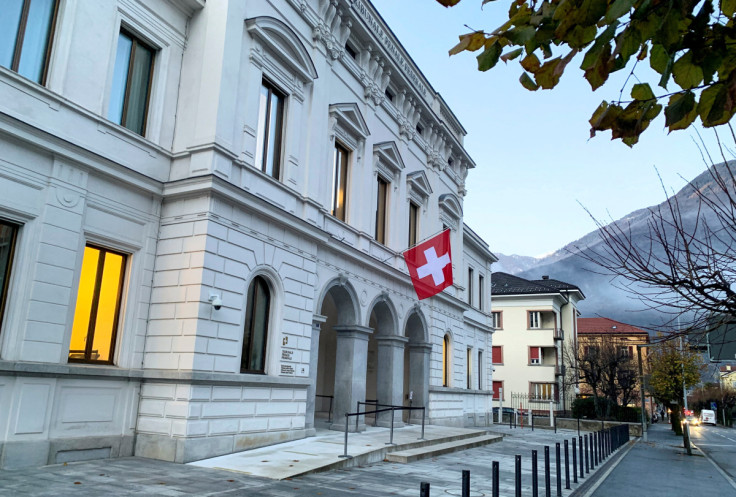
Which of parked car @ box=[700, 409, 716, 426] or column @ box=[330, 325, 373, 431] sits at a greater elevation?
column @ box=[330, 325, 373, 431]

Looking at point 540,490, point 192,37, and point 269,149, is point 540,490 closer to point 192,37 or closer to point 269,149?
point 269,149

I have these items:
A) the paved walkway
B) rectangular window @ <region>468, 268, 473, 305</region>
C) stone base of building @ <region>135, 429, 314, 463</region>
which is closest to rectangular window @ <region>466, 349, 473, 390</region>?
rectangular window @ <region>468, 268, 473, 305</region>

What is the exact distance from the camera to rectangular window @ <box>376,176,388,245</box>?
21.4m

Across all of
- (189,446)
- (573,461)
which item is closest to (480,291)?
(573,461)

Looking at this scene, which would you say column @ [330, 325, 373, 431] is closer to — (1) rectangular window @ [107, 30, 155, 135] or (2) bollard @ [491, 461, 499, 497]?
(1) rectangular window @ [107, 30, 155, 135]

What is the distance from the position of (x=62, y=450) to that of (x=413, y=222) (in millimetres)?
16315

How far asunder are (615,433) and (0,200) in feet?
72.5

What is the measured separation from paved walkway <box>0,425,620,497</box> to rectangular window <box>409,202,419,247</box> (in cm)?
1205

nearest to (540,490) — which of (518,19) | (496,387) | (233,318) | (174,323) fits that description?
(233,318)

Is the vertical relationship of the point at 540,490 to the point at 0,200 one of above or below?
below

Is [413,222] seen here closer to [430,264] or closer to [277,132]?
[430,264]

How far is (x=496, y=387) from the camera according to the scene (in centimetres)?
5384

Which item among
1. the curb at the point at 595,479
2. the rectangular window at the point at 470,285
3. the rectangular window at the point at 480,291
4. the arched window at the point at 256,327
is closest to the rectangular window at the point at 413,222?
the rectangular window at the point at 470,285

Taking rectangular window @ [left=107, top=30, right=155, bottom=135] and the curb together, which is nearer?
the curb
